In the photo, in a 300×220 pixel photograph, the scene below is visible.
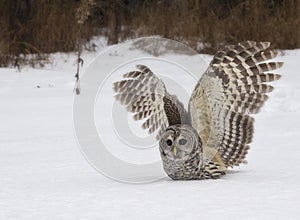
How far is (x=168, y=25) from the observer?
12.0 metres

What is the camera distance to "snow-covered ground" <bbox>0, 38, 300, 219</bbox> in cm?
245

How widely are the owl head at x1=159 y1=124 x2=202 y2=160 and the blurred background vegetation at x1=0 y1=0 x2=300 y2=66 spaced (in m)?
8.04

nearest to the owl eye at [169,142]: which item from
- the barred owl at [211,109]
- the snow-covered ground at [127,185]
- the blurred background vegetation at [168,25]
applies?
the barred owl at [211,109]

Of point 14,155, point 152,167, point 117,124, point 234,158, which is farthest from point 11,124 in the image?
point 234,158

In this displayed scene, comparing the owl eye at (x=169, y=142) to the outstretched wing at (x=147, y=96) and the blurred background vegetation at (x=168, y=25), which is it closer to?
the outstretched wing at (x=147, y=96)

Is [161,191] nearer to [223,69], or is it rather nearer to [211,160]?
[211,160]

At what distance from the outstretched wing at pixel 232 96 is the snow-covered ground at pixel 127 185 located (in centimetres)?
21

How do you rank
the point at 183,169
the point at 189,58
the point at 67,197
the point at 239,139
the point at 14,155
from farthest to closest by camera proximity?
the point at 189,58 → the point at 14,155 → the point at 239,139 → the point at 183,169 → the point at 67,197

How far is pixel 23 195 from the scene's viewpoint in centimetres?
285

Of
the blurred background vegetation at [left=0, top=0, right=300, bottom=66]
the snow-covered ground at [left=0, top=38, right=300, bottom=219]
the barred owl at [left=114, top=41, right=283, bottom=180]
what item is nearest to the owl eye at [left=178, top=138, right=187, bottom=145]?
the barred owl at [left=114, top=41, right=283, bottom=180]

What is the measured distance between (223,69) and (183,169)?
539mm

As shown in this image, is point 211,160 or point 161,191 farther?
Answer: point 211,160

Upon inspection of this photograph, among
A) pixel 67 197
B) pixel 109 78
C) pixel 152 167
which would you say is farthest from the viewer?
pixel 109 78

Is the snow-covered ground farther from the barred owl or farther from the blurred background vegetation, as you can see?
the blurred background vegetation
